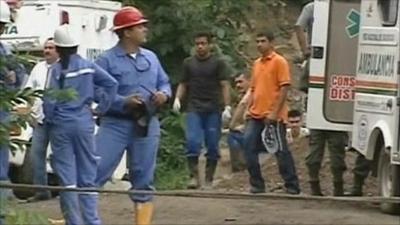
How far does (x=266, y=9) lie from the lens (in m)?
26.9

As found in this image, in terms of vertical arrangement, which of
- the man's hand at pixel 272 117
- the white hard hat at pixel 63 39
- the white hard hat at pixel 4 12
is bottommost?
the man's hand at pixel 272 117

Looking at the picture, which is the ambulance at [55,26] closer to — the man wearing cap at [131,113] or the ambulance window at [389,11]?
the ambulance window at [389,11]

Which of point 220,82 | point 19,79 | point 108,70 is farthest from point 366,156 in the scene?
point 19,79

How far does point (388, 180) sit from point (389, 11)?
1.58m

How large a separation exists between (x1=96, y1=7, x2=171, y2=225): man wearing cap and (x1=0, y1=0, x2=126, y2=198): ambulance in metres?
3.82

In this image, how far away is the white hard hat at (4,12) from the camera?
9258mm

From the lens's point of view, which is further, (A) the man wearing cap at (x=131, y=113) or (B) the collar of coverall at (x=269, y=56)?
(B) the collar of coverall at (x=269, y=56)

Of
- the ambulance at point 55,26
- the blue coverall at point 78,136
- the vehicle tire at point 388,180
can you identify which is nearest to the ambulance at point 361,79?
the vehicle tire at point 388,180

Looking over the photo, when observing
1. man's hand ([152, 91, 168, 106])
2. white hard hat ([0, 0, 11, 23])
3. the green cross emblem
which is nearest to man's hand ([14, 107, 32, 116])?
white hard hat ([0, 0, 11, 23])

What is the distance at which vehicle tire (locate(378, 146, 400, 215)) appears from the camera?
13.8 metres

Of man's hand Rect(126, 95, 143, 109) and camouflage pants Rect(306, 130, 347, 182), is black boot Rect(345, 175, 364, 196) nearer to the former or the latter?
camouflage pants Rect(306, 130, 347, 182)

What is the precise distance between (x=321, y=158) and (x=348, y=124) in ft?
1.63

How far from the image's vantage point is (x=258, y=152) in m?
15.3

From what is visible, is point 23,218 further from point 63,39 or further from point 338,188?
point 338,188
